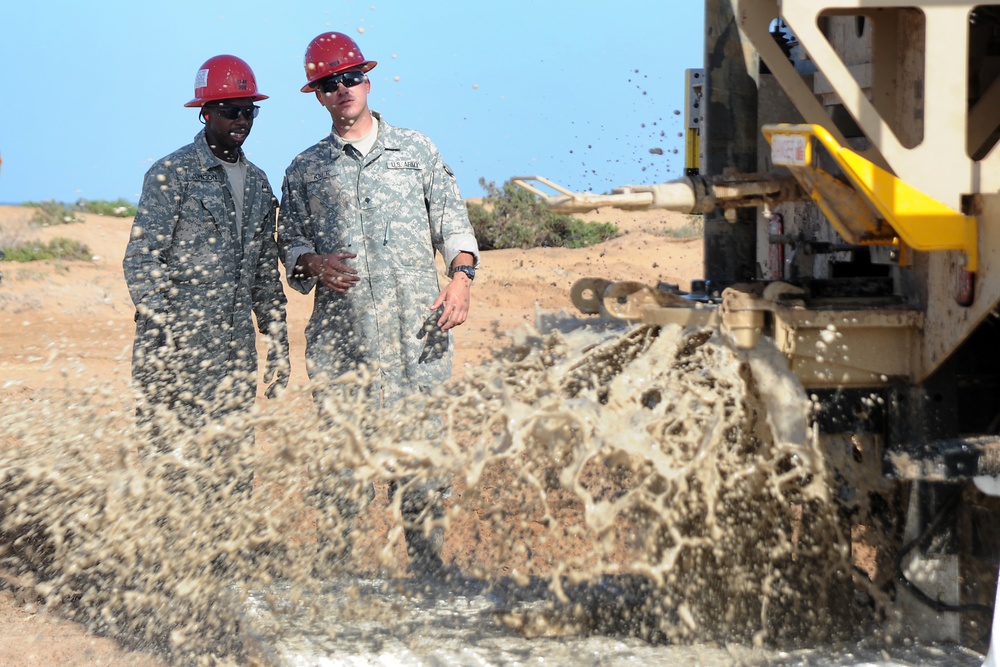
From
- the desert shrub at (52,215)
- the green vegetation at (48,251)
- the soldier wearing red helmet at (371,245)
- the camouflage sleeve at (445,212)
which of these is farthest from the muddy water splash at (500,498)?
the desert shrub at (52,215)

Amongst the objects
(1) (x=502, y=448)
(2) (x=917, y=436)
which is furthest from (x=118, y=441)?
(2) (x=917, y=436)

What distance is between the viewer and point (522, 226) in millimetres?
20844

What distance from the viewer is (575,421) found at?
3594 millimetres

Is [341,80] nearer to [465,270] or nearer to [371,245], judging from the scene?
[371,245]

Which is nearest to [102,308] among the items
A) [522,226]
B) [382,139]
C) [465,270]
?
[522,226]

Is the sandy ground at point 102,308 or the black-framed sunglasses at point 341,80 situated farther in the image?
the black-framed sunglasses at point 341,80

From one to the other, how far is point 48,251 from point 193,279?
48.2ft

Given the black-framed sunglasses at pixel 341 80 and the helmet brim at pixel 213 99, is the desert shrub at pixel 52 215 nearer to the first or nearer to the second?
the helmet brim at pixel 213 99

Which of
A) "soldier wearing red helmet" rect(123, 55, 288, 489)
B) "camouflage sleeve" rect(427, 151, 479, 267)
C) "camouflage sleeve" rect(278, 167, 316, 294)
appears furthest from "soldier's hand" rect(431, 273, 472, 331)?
"soldier wearing red helmet" rect(123, 55, 288, 489)

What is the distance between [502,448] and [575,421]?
0.25 m

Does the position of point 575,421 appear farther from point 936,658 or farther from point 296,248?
point 296,248

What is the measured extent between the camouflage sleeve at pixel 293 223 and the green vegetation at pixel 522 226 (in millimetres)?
15005

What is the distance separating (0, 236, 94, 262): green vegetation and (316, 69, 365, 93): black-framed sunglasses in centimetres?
1444

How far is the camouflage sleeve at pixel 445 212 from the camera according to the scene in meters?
5.03
